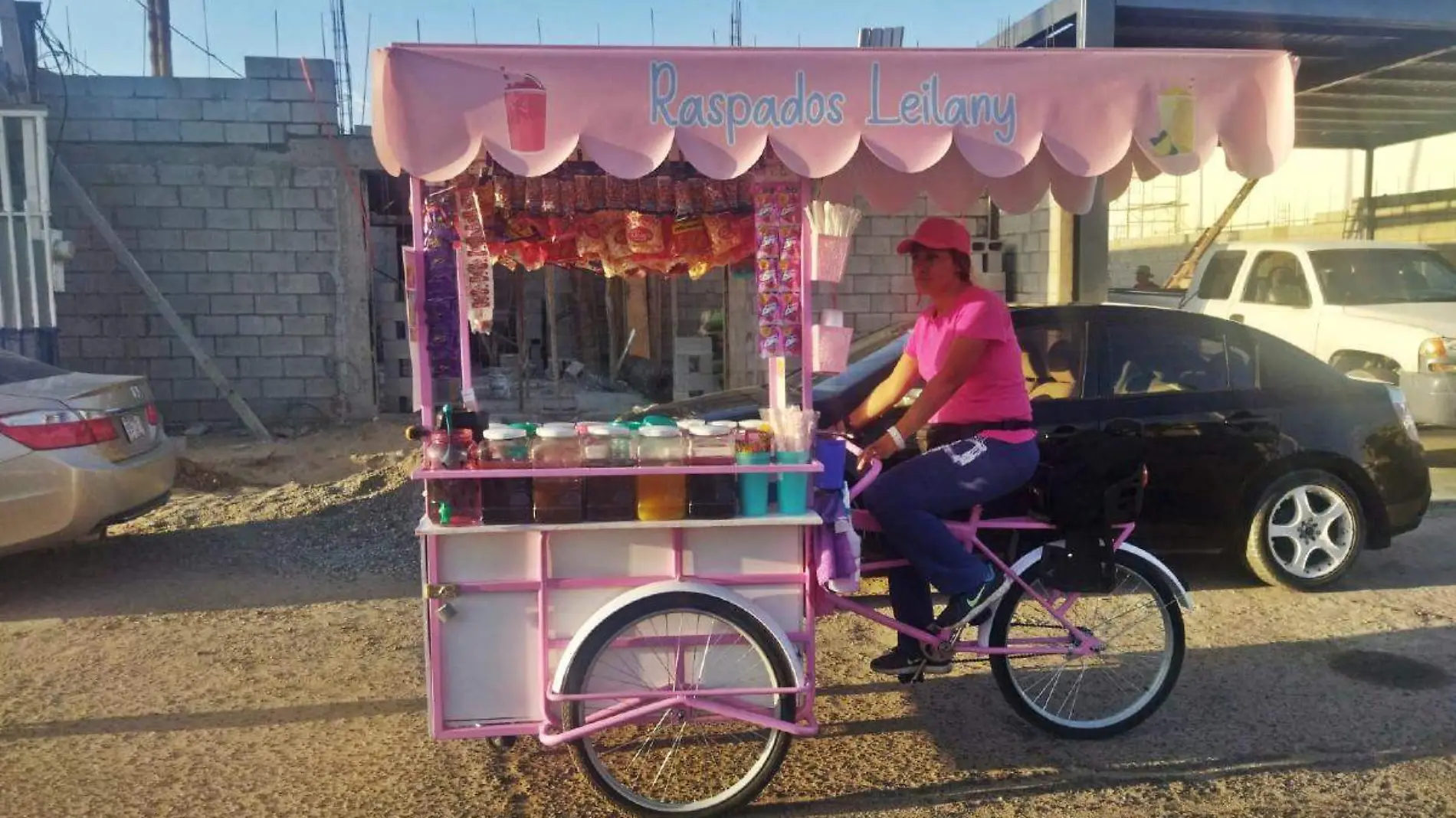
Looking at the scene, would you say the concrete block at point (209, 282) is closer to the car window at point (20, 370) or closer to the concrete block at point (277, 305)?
the concrete block at point (277, 305)

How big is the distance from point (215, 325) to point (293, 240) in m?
1.13

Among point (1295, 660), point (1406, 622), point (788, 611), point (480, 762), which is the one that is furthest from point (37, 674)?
point (1406, 622)

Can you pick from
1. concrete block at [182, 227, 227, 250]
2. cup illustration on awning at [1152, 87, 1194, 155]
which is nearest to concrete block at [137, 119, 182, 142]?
concrete block at [182, 227, 227, 250]

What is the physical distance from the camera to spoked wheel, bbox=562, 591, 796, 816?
3.42 m

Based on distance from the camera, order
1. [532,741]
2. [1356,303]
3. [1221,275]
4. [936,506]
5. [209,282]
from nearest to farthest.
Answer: [936,506] → [532,741] → [1356,303] → [209,282] → [1221,275]

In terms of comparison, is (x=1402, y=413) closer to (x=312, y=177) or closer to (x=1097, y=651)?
(x=1097, y=651)

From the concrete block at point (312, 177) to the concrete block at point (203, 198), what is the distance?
0.71 meters

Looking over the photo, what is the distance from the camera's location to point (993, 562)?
3994 millimetres

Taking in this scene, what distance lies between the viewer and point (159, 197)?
34.9ft

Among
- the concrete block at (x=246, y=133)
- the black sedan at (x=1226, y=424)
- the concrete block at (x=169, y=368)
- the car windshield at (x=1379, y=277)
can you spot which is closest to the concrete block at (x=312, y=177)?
the concrete block at (x=246, y=133)

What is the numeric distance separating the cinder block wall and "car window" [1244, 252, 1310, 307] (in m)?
8.74

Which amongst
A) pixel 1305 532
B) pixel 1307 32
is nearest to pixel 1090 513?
pixel 1305 532

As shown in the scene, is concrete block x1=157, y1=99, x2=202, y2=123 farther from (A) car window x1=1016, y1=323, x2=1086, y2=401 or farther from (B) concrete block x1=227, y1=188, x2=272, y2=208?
(A) car window x1=1016, y1=323, x2=1086, y2=401

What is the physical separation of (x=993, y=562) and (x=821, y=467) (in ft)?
3.00
